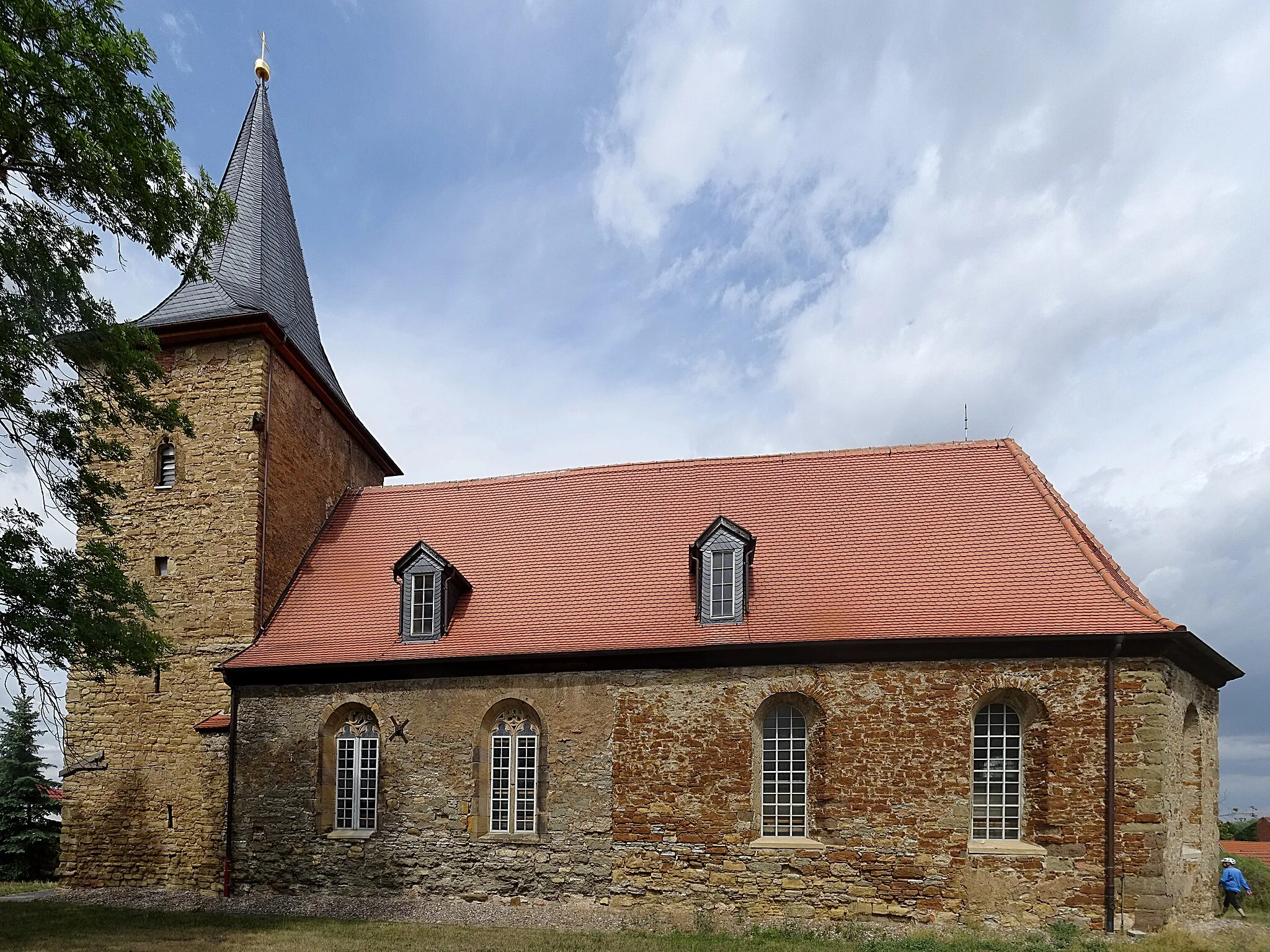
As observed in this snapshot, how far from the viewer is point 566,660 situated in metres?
15.8

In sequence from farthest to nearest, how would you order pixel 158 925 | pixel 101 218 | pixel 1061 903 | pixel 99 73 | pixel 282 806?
1. pixel 282 806
2. pixel 158 925
3. pixel 1061 903
4. pixel 101 218
5. pixel 99 73

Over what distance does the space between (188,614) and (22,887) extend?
21.3 feet

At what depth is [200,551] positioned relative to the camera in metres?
18.5

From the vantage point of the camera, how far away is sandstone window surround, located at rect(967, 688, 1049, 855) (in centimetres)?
1387

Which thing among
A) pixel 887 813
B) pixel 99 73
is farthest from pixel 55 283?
pixel 887 813

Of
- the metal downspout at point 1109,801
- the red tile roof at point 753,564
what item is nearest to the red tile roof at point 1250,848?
the metal downspout at point 1109,801

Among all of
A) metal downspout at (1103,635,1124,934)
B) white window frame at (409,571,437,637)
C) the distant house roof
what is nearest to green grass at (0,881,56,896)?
white window frame at (409,571,437,637)

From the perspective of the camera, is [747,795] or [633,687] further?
[633,687]

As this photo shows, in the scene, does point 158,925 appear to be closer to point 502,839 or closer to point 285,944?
point 285,944

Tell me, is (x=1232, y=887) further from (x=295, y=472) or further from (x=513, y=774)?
(x=295, y=472)

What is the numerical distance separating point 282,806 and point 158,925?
2.65m

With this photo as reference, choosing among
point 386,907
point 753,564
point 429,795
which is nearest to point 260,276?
point 429,795

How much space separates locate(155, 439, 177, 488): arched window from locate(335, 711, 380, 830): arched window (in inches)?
252

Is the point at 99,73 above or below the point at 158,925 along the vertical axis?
above
